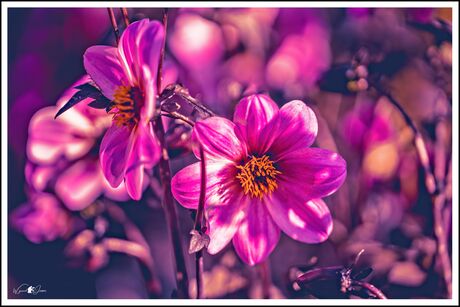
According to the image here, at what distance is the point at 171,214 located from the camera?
740mm

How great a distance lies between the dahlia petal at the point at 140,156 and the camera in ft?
2.05

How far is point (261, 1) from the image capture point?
773 millimetres

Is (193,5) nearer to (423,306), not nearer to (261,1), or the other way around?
(261,1)

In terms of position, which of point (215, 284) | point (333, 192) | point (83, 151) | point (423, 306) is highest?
point (83, 151)

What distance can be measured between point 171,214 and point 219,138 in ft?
0.55

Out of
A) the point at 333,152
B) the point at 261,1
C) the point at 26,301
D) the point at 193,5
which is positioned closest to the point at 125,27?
the point at 193,5

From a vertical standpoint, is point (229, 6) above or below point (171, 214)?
above

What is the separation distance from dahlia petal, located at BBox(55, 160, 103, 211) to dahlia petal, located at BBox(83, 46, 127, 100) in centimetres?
15

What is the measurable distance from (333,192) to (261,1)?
14.3 inches

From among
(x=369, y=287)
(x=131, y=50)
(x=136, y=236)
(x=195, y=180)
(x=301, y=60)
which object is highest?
(x=131, y=50)

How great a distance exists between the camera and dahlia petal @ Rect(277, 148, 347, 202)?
2.31ft

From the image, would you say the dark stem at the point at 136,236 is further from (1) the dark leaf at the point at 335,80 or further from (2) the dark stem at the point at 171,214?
(1) the dark leaf at the point at 335,80
